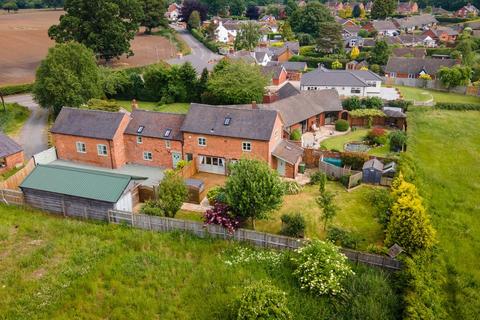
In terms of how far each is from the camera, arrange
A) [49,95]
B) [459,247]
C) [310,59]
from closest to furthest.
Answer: [459,247], [49,95], [310,59]

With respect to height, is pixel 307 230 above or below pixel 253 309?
below

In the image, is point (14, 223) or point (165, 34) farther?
point (165, 34)

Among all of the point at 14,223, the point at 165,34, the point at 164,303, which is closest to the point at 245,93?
the point at 14,223

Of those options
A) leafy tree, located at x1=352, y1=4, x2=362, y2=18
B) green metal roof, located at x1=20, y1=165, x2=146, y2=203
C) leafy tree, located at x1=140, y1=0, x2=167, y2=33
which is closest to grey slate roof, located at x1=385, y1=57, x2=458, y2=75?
green metal roof, located at x1=20, y1=165, x2=146, y2=203

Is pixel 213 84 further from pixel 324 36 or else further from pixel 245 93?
pixel 324 36

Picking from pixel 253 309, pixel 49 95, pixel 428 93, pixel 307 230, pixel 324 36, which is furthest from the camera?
pixel 324 36

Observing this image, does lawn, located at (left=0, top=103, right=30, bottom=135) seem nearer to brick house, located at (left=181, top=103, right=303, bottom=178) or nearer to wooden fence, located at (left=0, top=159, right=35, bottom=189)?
wooden fence, located at (left=0, top=159, right=35, bottom=189)
